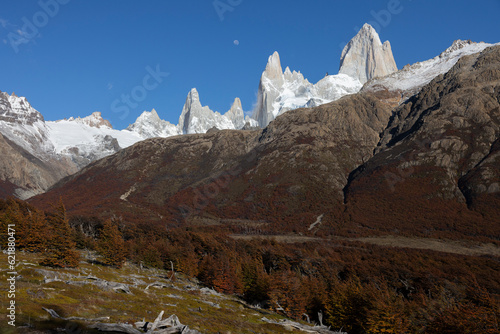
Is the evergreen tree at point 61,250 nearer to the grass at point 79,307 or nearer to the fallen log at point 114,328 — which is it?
the grass at point 79,307

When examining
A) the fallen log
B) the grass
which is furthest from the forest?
the fallen log

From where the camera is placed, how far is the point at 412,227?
192 metres

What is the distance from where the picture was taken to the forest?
4959 centimetres

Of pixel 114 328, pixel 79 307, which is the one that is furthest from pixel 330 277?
pixel 114 328

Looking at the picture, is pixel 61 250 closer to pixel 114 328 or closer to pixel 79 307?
pixel 79 307

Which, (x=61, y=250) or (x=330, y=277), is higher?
(x=61, y=250)

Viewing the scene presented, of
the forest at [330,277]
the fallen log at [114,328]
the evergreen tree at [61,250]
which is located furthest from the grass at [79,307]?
the forest at [330,277]

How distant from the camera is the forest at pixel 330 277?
163 ft

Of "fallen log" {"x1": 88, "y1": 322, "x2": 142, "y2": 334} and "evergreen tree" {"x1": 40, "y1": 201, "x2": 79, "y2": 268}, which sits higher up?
"evergreen tree" {"x1": 40, "y1": 201, "x2": 79, "y2": 268}

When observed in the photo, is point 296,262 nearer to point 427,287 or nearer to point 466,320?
point 427,287

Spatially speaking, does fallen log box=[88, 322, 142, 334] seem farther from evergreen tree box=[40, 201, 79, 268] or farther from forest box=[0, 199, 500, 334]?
evergreen tree box=[40, 201, 79, 268]

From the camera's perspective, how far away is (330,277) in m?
97.1

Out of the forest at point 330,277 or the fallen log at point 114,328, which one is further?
the forest at point 330,277

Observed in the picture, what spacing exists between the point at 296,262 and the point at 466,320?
2858 inches
